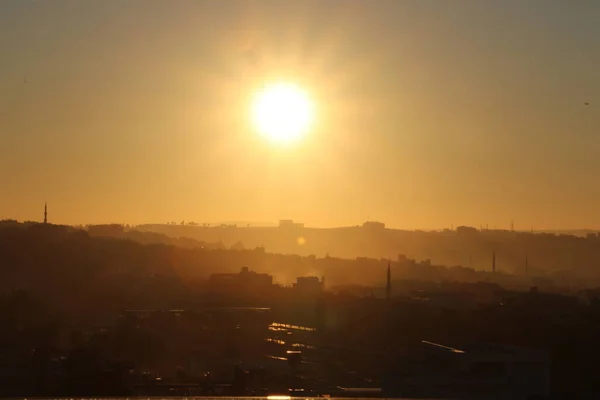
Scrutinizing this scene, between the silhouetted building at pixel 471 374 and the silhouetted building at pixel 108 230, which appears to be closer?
the silhouetted building at pixel 471 374

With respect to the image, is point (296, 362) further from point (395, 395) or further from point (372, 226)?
point (372, 226)

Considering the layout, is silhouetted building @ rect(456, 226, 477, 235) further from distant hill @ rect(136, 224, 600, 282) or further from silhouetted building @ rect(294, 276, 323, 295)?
silhouetted building @ rect(294, 276, 323, 295)

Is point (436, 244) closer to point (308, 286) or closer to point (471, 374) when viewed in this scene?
point (308, 286)

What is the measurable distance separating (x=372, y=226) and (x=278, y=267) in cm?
1125

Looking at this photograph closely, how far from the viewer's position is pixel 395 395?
31.9 ft

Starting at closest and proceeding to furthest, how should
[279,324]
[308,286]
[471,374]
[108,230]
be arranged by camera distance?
[471,374] → [279,324] → [308,286] → [108,230]

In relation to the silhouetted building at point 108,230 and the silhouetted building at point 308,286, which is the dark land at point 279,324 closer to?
the silhouetted building at point 308,286

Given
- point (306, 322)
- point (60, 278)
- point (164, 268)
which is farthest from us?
point (164, 268)

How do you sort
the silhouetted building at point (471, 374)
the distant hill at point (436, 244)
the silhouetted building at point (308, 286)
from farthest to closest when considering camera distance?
the distant hill at point (436, 244) → the silhouetted building at point (308, 286) → the silhouetted building at point (471, 374)

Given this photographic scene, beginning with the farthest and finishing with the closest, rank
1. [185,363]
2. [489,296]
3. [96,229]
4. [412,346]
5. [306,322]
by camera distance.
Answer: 1. [96,229]
2. [489,296]
3. [306,322]
4. [412,346]
5. [185,363]

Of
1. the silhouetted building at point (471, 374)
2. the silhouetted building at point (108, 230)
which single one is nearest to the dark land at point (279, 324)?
the silhouetted building at point (471, 374)

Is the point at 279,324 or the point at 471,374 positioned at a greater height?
the point at 471,374

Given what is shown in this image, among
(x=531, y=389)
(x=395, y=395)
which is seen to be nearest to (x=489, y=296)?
(x=531, y=389)

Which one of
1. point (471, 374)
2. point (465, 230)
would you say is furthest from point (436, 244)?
point (471, 374)
